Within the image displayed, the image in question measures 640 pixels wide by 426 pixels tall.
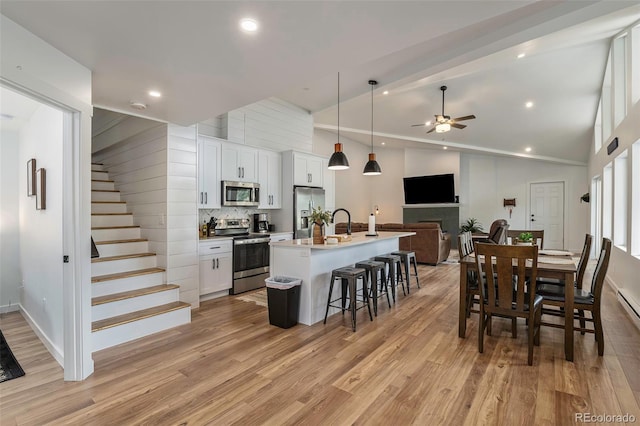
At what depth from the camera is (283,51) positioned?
2270 mm

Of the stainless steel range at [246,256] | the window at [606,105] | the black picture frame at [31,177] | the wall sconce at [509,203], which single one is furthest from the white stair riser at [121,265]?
the wall sconce at [509,203]

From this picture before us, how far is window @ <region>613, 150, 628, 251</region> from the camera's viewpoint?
4902mm

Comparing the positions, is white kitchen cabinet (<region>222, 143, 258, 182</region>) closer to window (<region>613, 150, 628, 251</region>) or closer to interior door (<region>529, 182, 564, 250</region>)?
window (<region>613, 150, 628, 251</region>)

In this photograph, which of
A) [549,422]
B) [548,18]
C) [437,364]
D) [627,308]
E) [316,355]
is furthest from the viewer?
[627,308]

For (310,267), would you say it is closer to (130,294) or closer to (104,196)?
(130,294)

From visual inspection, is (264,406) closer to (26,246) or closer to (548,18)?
(26,246)

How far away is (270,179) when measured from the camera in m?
5.88

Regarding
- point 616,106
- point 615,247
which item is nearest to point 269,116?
point 616,106

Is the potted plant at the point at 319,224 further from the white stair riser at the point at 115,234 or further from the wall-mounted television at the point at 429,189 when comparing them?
the wall-mounted television at the point at 429,189

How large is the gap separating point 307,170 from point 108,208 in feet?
11.4

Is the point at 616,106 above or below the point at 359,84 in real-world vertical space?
below

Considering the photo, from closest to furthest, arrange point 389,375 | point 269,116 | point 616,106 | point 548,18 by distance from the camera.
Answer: point 389,375, point 548,18, point 616,106, point 269,116

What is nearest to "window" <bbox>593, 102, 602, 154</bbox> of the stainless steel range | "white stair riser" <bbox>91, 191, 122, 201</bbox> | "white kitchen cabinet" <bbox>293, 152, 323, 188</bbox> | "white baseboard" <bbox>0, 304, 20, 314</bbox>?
"white kitchen cabinet" <bbox>293, 152, 323, 188</bbox>

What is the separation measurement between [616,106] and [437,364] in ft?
17.6
